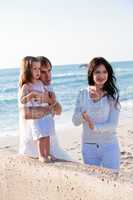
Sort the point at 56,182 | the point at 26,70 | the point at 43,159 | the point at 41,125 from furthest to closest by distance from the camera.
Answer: the point at 26,70 < the point at 41,125 < the point at 43,159 < the point at 56,182

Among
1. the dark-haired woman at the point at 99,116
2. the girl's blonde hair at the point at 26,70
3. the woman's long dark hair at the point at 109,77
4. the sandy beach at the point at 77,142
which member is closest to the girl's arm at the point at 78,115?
the dark-haired woman at the point at 99,116

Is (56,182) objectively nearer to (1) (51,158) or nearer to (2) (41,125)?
(1) (51,158)

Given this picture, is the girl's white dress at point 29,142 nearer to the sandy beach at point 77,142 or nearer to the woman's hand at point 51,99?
the woman's hand at point 51,99

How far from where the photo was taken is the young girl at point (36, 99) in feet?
12.8

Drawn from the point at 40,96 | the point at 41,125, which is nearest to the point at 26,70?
the point at 40,96

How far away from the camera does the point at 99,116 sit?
4.14m

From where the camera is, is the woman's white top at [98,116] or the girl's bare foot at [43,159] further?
the woman's white top at [98,116]

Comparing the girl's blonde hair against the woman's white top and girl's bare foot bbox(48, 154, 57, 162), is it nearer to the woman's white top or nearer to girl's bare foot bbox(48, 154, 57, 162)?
the woman's white top

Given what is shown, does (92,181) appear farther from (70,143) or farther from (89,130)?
(70,143)

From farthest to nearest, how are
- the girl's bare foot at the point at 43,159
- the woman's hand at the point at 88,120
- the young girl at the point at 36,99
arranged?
the woman's hand at the point at 88,120 < the young girl at the point at 36,99 < the girl's bare foot at the point at 43,159

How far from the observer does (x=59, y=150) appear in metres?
4.14

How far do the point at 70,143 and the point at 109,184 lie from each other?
23.9 ft

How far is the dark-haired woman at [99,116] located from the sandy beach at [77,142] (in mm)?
3134

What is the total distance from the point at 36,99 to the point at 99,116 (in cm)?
58
